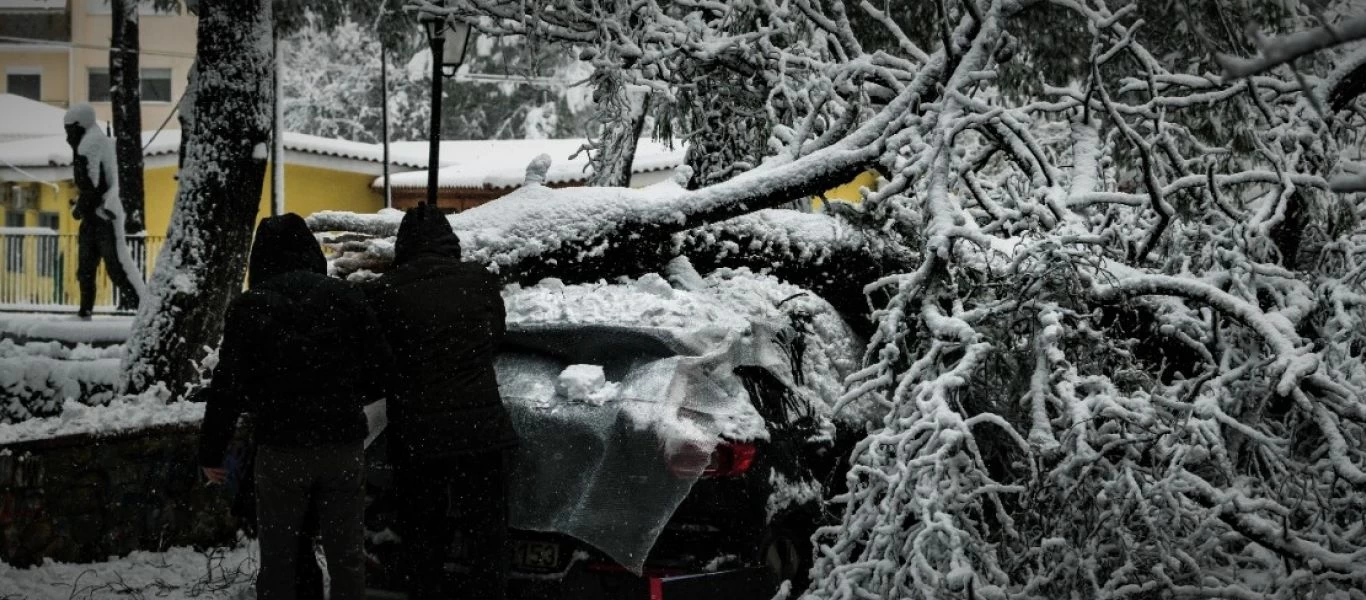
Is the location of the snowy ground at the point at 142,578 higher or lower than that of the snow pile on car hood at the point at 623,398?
lower

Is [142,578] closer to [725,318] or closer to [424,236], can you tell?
[424,236]

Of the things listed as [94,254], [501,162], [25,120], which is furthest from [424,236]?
[25,120]

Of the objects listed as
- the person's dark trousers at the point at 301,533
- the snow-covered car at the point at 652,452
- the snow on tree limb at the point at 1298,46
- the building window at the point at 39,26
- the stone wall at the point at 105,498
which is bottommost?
the stone wall at the point at 105,498

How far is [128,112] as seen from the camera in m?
20.9

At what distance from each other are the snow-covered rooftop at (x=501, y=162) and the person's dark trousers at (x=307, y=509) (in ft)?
55.1

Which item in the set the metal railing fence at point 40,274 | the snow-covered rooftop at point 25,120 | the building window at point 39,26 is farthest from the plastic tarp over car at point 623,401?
the building window at point 39,26

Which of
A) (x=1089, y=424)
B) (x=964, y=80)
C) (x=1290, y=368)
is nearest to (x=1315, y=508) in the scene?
(x=1290, y=368)

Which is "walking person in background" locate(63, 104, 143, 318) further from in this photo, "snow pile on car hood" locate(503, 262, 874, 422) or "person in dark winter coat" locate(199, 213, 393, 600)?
"person in dark winter coat" locate(199, 213, 393, 600)

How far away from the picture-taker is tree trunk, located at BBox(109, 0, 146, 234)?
20.4 metres

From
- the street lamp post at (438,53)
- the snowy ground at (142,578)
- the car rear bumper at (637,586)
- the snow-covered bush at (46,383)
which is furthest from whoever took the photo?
the street lamp post at (438,53)

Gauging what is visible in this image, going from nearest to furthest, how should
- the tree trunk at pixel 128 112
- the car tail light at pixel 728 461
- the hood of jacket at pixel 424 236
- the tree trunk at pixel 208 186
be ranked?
the car tail light at pixel 728 461 < the hood of jacket at pixel 424 236 < the tree trunk at pixel 208 186 < the tree trunk at pixel 128 112

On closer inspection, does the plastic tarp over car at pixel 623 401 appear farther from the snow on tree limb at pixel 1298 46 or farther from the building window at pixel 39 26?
the building window at pixel 39 26

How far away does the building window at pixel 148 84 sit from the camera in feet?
113

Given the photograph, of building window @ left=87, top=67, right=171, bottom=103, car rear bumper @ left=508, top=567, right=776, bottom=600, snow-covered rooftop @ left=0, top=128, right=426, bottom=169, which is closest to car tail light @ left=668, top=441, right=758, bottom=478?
car rear bumper @ left=508, top=567, right=776, bottom=600
